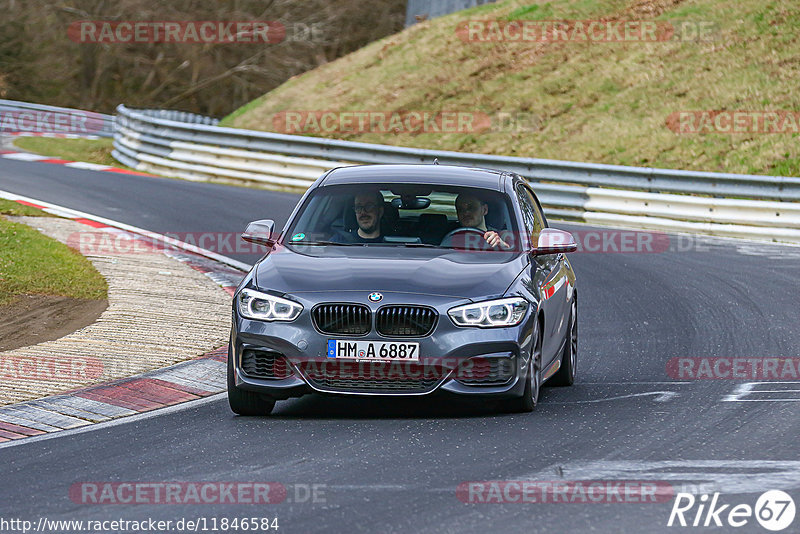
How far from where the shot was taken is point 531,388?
828 cm

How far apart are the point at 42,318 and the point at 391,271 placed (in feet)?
14.7

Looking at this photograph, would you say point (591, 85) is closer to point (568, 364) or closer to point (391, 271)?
point (568, 364)

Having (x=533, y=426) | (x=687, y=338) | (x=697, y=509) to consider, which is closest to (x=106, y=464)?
(x=533, y=426)

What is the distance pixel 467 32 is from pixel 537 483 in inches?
1178

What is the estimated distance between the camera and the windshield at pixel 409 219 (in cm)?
900

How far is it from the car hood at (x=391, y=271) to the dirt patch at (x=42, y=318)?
2858mm

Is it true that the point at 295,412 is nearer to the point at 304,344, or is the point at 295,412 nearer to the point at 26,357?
the point at 304,344

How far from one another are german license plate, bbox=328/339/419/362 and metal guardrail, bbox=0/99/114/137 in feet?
101

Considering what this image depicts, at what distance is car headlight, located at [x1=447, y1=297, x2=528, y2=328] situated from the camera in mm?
7887

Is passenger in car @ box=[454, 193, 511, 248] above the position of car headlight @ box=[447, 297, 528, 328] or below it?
above

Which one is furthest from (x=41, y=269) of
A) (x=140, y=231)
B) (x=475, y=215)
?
(x=475, y=215)
